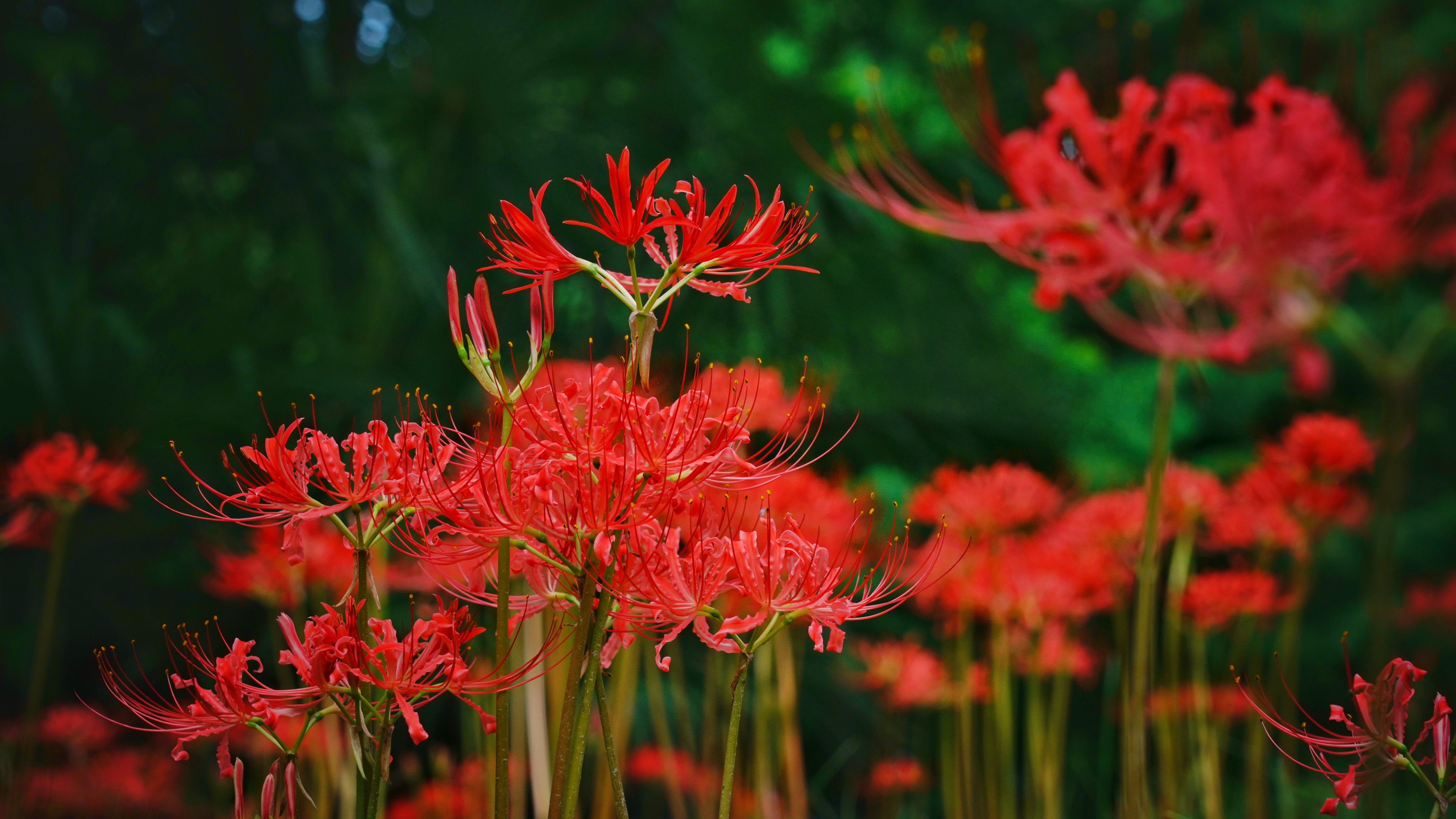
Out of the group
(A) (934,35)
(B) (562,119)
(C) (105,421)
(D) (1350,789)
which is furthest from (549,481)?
(A) (934,35)

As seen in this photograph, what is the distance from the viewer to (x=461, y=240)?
3107mm

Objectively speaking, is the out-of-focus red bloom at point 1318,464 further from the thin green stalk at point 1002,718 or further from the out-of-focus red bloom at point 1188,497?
the thin green stalk at point 1002,718

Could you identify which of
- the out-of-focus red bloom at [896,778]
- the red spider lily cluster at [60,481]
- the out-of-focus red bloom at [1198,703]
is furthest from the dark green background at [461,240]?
the red spider lily cluster at [60,481]

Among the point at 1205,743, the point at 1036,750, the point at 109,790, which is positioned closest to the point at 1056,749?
the point at 1036,750

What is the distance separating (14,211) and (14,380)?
0.50m

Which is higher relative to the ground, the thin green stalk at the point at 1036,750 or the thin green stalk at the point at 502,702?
the thin green stalk at the point at 502,702

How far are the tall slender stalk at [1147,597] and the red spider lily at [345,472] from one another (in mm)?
519

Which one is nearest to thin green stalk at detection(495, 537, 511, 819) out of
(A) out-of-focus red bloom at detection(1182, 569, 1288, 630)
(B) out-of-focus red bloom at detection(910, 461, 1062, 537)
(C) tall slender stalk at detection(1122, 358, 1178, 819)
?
(C) tall slender stalk at detection(1122, 358, 1178, 819)

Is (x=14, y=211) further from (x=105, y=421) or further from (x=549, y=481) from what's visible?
(x=549, y=481)

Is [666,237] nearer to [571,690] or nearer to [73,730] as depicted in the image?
[571,690]

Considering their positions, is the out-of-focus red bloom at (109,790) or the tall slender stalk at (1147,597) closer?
the tall slender stalk at (1147,597)

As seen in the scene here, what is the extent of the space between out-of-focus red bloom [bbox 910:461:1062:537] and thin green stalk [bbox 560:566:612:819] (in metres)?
1.07

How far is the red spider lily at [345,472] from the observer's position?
516mm

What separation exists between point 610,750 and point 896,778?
5.39ft
